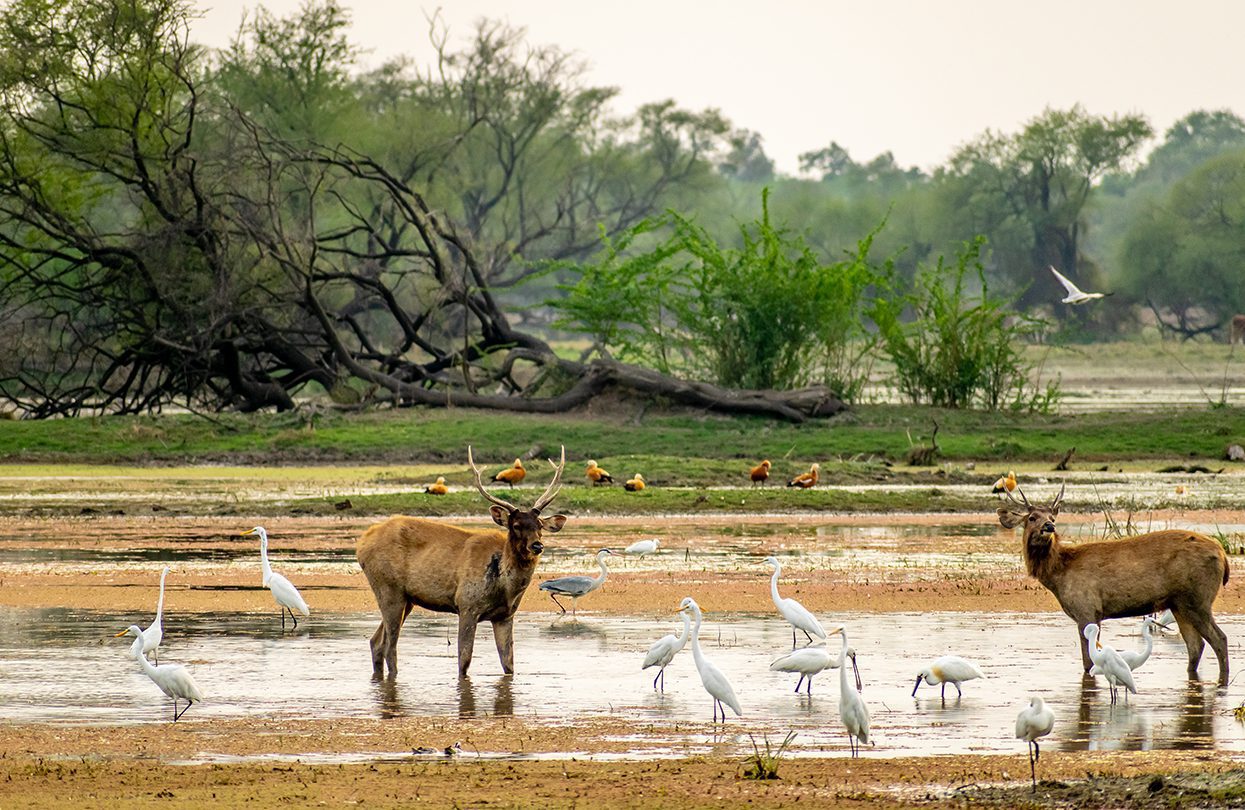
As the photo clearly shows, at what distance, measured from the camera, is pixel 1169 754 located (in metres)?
10.1

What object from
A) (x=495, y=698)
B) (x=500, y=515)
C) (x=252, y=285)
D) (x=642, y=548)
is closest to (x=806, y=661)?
(x=495, y=698)

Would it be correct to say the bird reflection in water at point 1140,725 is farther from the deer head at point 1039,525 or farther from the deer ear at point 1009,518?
the deer ear at point 1009,518

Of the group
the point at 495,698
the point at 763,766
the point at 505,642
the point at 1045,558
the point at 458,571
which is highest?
the point at 1045,558

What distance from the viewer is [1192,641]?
1316cm

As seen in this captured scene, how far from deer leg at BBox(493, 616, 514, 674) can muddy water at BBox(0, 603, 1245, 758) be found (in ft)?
0.52

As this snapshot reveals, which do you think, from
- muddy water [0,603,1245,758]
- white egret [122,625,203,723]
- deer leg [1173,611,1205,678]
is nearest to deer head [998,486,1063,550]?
muddy water [0,603,1245,758]

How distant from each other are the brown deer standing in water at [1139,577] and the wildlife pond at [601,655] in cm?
42

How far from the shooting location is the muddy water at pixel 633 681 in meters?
11.2

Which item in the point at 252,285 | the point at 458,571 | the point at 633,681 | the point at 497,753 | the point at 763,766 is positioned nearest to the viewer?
the point at 763,766

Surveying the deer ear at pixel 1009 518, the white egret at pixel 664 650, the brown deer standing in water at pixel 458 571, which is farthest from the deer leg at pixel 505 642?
the deer ear at pixel 1009 518

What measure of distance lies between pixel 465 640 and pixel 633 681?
1.31 metres

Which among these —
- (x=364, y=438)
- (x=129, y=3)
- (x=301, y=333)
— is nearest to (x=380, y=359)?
(x=301, y=333)

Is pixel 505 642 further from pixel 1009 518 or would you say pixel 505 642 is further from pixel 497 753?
pixel 1009 518

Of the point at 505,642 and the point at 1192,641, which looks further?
the point at 505,642
